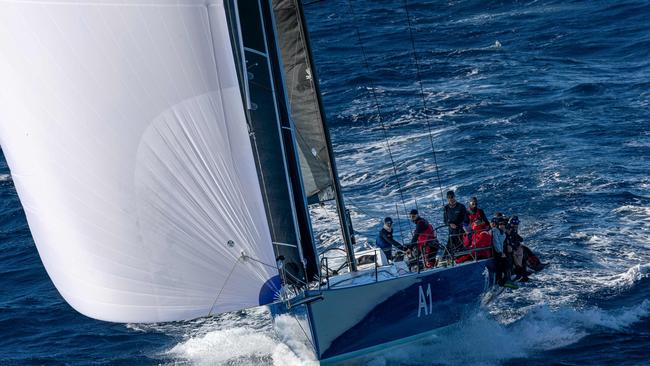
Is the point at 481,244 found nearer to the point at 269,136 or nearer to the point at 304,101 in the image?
the point at 304,101

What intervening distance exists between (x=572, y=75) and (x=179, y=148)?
1996cm

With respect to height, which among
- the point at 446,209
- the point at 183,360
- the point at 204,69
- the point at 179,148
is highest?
the point at 204,69

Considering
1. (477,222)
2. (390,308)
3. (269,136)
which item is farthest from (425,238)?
(269,136)

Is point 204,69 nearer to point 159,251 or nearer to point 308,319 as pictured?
point 159,251

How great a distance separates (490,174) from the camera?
80.0ft

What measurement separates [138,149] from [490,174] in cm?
1347

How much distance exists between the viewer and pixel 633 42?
32188 mm

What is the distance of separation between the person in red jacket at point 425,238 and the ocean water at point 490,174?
1.21 m

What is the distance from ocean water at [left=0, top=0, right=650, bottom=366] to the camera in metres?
18.0

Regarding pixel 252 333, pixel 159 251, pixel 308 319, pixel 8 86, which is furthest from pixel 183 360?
pixel 8 86

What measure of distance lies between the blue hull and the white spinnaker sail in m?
2.29

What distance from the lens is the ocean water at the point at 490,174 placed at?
1798 cm

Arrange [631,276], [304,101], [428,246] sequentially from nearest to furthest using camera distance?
1. [304,101]
2. [428,246]
3. [631,276]

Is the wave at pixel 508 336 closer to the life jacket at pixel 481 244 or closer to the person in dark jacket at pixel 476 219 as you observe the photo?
the life jacket at pixel 481 244
